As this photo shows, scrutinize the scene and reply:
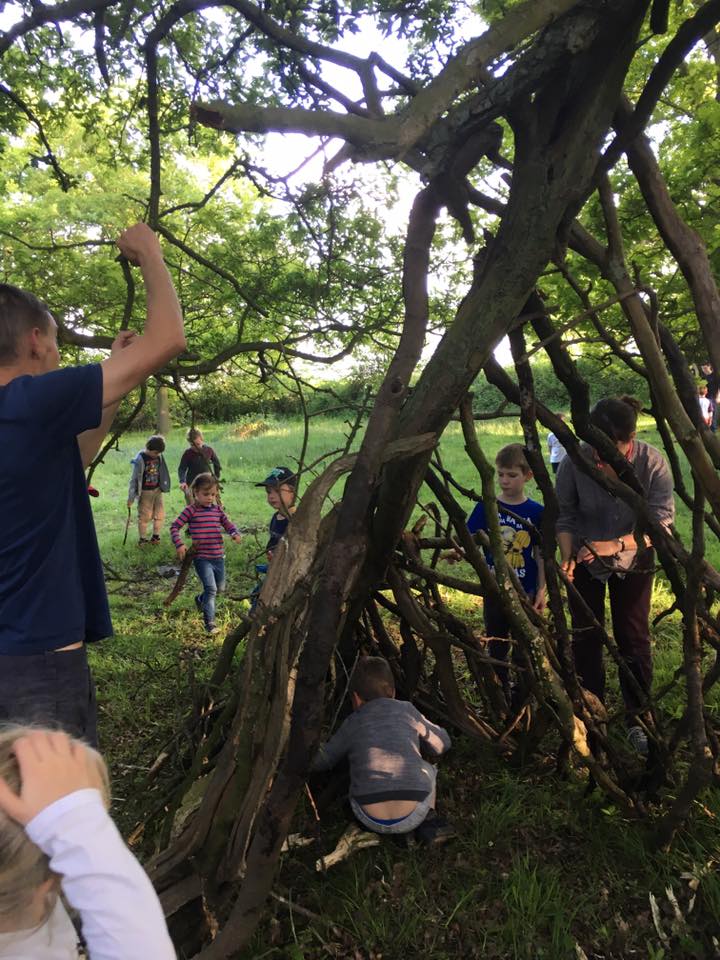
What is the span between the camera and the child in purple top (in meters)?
5.05

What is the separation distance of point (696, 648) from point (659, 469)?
3.33 feet

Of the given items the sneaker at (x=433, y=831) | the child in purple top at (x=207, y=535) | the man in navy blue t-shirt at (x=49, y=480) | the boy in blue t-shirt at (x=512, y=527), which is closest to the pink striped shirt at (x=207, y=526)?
the child in purple top at (x=207, y=535)

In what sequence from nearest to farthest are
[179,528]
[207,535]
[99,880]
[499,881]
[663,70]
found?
1. [99,880]
2. [663,70]
3. [499,881]
4. [179,528]
5. [207,535]

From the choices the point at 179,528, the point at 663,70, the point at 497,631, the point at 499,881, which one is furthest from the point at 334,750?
the point at 179,528

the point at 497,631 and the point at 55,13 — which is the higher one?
the point at 55,13

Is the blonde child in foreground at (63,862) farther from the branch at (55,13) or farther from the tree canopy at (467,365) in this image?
the branch at (55,13)

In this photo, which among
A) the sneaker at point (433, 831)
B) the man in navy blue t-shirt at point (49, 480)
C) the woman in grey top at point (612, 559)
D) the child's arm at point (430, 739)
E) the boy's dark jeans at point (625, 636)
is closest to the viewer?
the man in navy blue t-shirt at point (49, 480)

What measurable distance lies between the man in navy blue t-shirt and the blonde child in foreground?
2.14 feet

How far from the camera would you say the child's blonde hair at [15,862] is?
0.81 metres

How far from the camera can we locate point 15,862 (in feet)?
2.67

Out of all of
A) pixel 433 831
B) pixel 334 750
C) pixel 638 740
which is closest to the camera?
pixel 433 831

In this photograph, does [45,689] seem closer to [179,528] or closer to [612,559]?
[612,559]

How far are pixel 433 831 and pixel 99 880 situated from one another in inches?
71.0

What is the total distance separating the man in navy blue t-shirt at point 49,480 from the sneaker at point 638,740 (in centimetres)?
235
